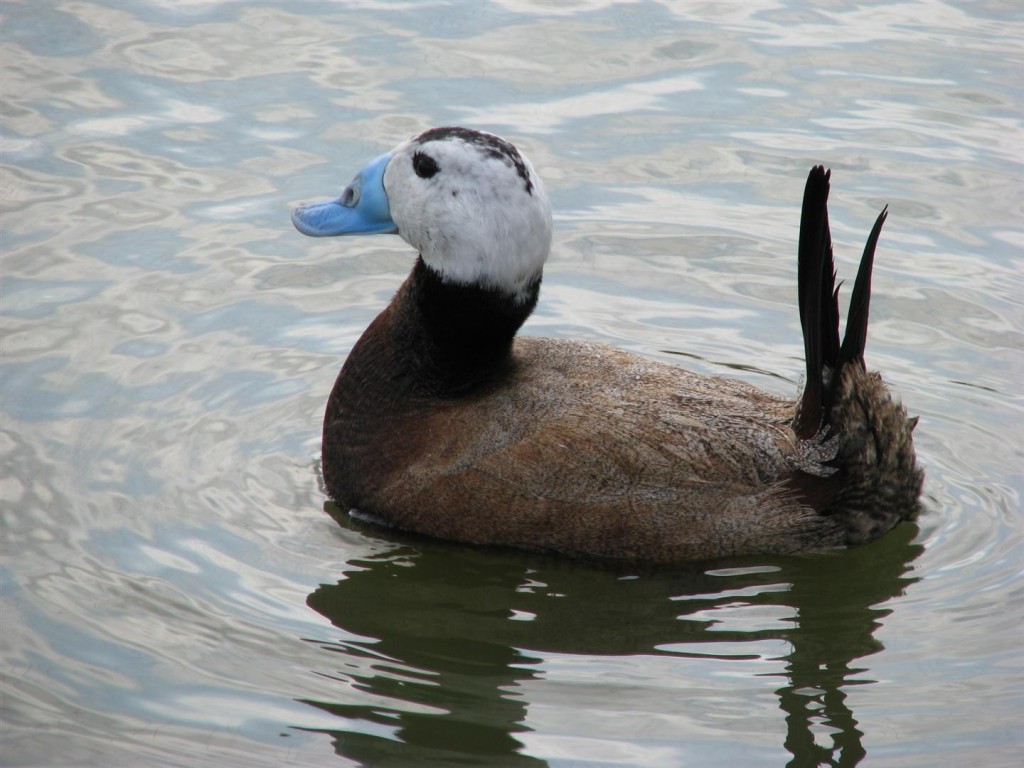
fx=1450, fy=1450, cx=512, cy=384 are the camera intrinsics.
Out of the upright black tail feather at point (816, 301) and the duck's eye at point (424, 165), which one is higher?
the duck's eye at point (424, 165)

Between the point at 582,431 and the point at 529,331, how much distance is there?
179 centimetres

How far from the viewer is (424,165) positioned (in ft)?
16.5

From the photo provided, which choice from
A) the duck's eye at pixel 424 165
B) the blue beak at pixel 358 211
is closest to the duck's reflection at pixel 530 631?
the blue beak at pixel 358 211

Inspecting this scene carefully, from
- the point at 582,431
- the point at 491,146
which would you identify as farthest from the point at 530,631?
the point at 491,146

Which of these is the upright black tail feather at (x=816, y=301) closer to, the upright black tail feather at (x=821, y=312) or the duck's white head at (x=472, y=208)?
the upright black tail feather at (x=821, y=312)

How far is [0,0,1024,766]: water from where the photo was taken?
4.25m

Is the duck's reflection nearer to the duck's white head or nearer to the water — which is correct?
the water

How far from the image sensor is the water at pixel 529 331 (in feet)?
14.0

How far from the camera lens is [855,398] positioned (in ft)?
15.6

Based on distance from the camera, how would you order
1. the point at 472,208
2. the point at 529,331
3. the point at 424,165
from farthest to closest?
the point at 529,331 < the point at 424,165 < the point at 472,208

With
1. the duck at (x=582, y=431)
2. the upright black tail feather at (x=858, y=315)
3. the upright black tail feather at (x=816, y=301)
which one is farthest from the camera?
the duck at (x=582, y=431)

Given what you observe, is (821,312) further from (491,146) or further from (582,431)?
(491,146)

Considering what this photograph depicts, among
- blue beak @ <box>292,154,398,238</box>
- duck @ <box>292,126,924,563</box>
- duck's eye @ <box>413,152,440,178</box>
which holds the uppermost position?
duck's eye @ <box>413,152,440,178</box>

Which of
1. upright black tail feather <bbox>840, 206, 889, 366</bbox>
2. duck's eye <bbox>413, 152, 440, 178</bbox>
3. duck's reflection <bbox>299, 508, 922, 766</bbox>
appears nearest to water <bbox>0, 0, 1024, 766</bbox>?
duck's reflection <bbox>299, 508, 922, 766</bbox>
